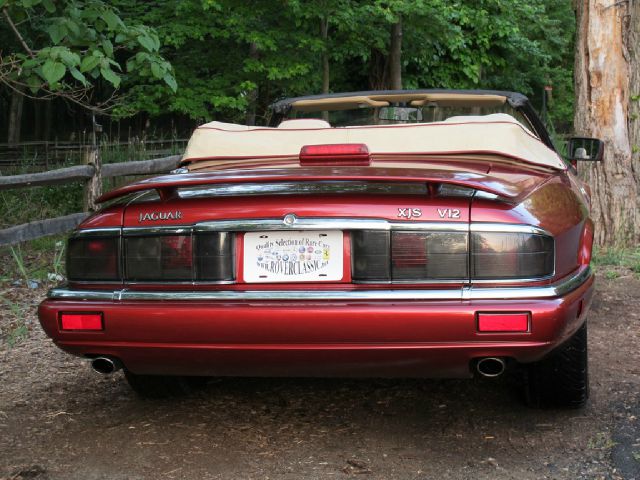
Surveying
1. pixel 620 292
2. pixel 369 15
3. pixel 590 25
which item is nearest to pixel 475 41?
pixel 369 15

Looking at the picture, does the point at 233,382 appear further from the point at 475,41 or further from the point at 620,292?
the point at 475,41

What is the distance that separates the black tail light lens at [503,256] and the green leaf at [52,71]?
366 cm

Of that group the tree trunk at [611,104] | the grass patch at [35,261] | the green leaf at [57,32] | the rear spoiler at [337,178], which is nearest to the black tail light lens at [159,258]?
the rear spoiler at [337,178]

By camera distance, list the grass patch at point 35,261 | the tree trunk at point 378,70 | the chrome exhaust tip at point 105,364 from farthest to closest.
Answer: the tree trunk at point 378,70, the grass patch at point 35,261, the chrome exhaust tip at point 105,364

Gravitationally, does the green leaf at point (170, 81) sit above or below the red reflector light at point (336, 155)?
above

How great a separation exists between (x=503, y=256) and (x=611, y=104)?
5.64m

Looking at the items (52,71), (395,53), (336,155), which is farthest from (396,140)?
→ (395,53)

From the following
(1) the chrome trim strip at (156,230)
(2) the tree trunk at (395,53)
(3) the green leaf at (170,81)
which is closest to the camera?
(1) the chrome trim strip at (156,230)

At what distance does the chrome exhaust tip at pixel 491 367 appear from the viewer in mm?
2904

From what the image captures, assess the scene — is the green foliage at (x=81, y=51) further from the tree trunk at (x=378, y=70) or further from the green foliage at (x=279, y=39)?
the tree trunk at (x=378, y=70)

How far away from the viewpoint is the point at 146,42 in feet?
20.6

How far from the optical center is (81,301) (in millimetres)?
3045

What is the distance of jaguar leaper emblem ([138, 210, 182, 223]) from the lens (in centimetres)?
300

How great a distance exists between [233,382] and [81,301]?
4.40 ft
